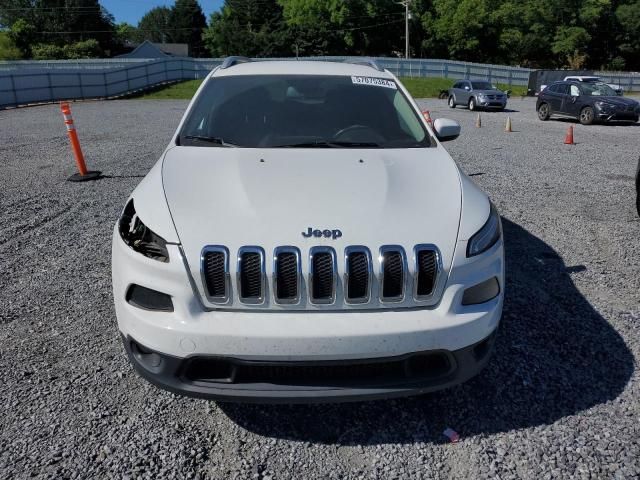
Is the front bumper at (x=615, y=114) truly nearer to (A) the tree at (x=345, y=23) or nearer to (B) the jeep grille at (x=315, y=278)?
(B) the jeep grille at (x=315, y=278)

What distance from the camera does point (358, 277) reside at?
2150 mm

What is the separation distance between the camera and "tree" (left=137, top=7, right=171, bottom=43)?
10919 centimetres

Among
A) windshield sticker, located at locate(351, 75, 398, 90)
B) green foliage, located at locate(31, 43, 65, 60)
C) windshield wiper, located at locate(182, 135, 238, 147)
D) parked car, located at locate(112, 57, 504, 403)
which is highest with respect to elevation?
green foliage, located at locate(31, 43, 65, 60)

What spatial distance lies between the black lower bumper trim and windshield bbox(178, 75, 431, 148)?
5.14ft

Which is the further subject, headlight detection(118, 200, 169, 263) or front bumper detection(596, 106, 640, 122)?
front bumper detection(596, 106, 640, 122)

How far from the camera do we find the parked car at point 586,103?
52.4 feet

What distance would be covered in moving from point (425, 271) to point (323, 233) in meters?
0.47

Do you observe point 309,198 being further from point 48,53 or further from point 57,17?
point 57,17

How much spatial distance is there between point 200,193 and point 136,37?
136260 mm

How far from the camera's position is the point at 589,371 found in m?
2.89

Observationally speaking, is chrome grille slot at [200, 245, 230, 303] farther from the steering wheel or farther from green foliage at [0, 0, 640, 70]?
green foliage at [0, 0, 640, 70]

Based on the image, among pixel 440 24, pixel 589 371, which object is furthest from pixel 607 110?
pixel 440 24

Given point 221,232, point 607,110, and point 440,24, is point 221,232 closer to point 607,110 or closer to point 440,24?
point 607,110

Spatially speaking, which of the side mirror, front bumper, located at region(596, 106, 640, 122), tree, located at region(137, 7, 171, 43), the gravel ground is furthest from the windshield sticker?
tree, located at region(137, 7, 171, 43)
